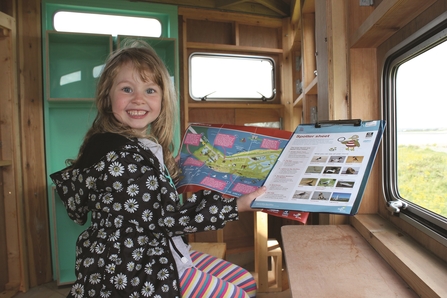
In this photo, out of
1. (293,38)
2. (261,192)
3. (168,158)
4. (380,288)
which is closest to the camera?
(380,288)

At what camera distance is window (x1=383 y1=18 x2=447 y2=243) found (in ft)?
2.57

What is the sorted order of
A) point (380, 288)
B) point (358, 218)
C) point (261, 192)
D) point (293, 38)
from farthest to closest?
1. point (293, 38)
2. point (358, 218)
3. point (261, 192)
4. point (380, 288)

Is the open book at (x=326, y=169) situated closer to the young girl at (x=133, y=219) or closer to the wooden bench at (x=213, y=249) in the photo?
the young girl at (x=133, y=219)

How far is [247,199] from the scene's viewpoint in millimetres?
920

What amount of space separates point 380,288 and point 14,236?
263 cm

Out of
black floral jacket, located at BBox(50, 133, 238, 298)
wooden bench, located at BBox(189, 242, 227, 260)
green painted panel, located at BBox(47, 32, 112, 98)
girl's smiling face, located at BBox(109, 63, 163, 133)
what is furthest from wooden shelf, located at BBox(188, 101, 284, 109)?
black floral jacket, located at BBox(50, 133, 238, 298)

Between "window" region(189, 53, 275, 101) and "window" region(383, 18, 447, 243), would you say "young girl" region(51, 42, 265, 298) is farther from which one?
"window" region(189, 53, 275, 101)

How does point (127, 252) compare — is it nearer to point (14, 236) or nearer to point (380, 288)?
point (380, 288)

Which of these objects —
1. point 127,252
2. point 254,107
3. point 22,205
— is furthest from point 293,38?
point 22,205

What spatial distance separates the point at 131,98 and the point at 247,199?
0.60 meters

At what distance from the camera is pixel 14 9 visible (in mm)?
2379

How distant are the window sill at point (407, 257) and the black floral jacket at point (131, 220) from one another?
0.43 metres

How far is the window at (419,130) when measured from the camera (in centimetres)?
78

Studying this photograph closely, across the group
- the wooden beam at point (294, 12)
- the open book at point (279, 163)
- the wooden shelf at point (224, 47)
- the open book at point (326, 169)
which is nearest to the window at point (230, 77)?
the wooden shelf at point (224, 47)
